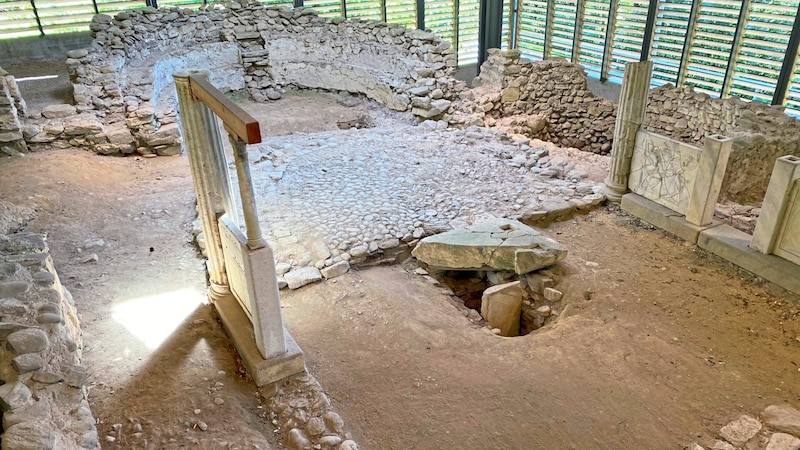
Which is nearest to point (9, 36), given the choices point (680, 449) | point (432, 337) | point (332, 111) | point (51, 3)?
point (51, 3)

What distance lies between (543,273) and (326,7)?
10215 millimetres

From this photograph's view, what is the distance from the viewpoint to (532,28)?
13.5m

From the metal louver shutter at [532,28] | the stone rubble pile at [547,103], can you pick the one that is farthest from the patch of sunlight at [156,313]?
the metal louver shutter at [532,28]

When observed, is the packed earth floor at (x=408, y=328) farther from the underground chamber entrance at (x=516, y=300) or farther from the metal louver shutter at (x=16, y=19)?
the metal louver shutter at (x=16, y=19)

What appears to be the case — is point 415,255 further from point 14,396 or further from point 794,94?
point 794,94

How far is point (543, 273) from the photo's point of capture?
539 cm

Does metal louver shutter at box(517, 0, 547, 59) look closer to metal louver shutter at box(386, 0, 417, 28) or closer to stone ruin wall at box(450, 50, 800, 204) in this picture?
stone ruin wall at box(450, 50, 800, 204)

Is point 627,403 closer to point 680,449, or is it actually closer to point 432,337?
point 680,449

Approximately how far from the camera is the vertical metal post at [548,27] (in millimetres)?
12852

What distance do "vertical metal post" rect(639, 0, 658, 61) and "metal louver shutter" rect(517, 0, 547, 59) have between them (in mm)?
2807

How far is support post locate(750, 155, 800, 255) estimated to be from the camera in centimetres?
485

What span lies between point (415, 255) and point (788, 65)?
7.65m

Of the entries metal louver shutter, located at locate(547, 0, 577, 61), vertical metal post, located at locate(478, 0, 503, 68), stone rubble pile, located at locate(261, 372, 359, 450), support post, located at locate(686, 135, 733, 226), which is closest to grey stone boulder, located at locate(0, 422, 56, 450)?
stone rubble pile, located at locate(261, 372, 359, 450)

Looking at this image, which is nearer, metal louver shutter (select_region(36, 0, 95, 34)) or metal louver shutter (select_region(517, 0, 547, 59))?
metal louver shutter (select_region(36, 0, 95, 34))
